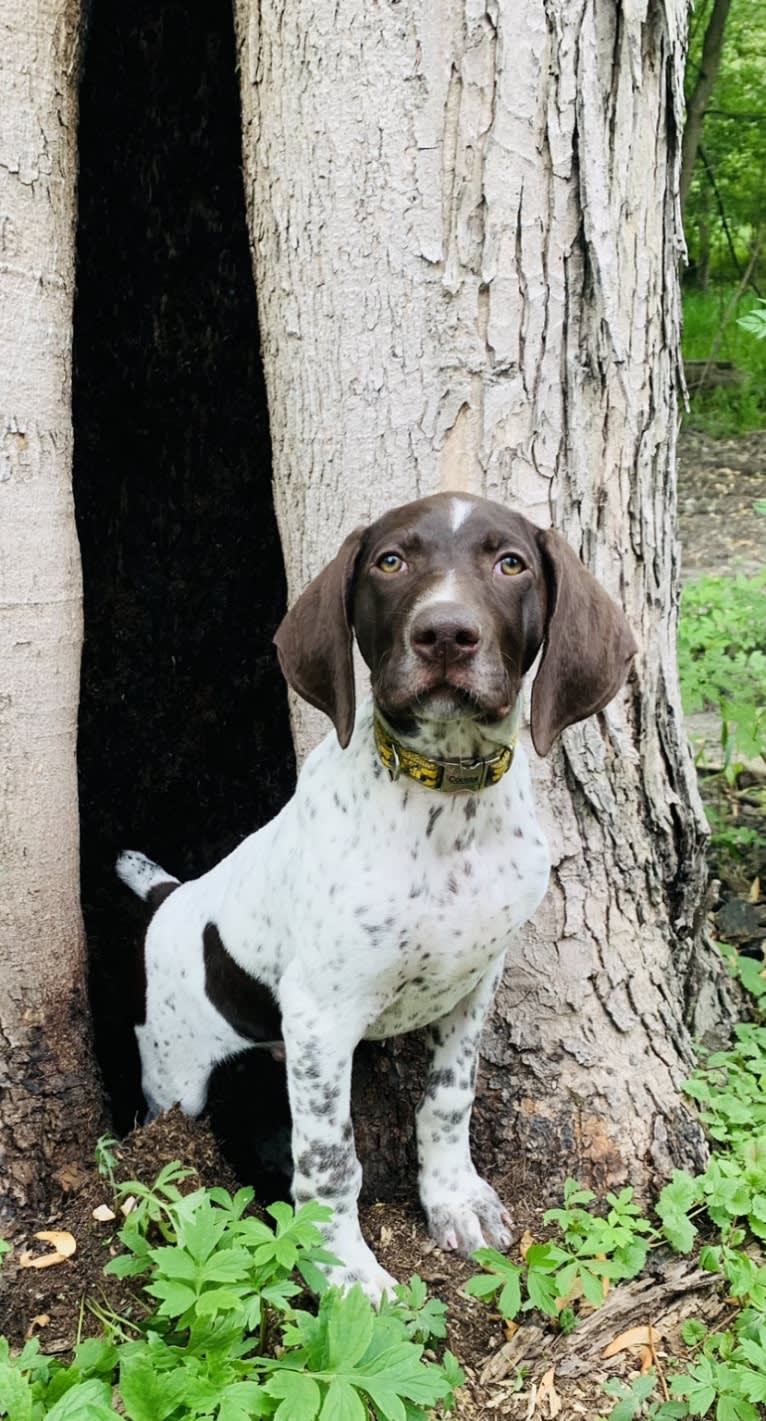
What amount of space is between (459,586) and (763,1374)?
1828 mm

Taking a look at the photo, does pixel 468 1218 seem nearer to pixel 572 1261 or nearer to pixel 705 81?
pixel 572 1261

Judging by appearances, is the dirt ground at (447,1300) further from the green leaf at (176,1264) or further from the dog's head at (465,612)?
the dog's head at (465,612)

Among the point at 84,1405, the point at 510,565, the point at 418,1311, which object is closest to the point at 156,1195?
the point at 418,1311

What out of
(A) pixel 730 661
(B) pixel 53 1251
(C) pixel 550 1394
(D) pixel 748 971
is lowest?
(C) pixel 550 1394

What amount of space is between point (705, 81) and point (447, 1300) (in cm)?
1205

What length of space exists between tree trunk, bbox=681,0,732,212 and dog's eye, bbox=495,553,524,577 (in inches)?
408

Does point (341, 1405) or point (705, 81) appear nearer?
point (341, 1405)

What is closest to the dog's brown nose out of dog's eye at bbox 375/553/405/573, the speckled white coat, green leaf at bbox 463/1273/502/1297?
dog's eye at bbox 375/553/405/573

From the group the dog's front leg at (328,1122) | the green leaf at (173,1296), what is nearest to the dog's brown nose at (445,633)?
the dog's front leg at (328,1122)

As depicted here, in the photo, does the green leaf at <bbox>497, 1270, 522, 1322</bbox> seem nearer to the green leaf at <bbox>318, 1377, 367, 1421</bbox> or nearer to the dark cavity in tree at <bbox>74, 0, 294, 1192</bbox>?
the green leaf at <bbox>318, 1377, 367, 1421</bbox>

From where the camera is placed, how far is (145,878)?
409 centimetres

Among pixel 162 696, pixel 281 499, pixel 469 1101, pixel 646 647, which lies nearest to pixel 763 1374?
pixel 469 1101

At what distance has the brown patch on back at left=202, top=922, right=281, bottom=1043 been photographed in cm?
322

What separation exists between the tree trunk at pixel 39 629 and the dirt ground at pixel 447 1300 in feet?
0.64
